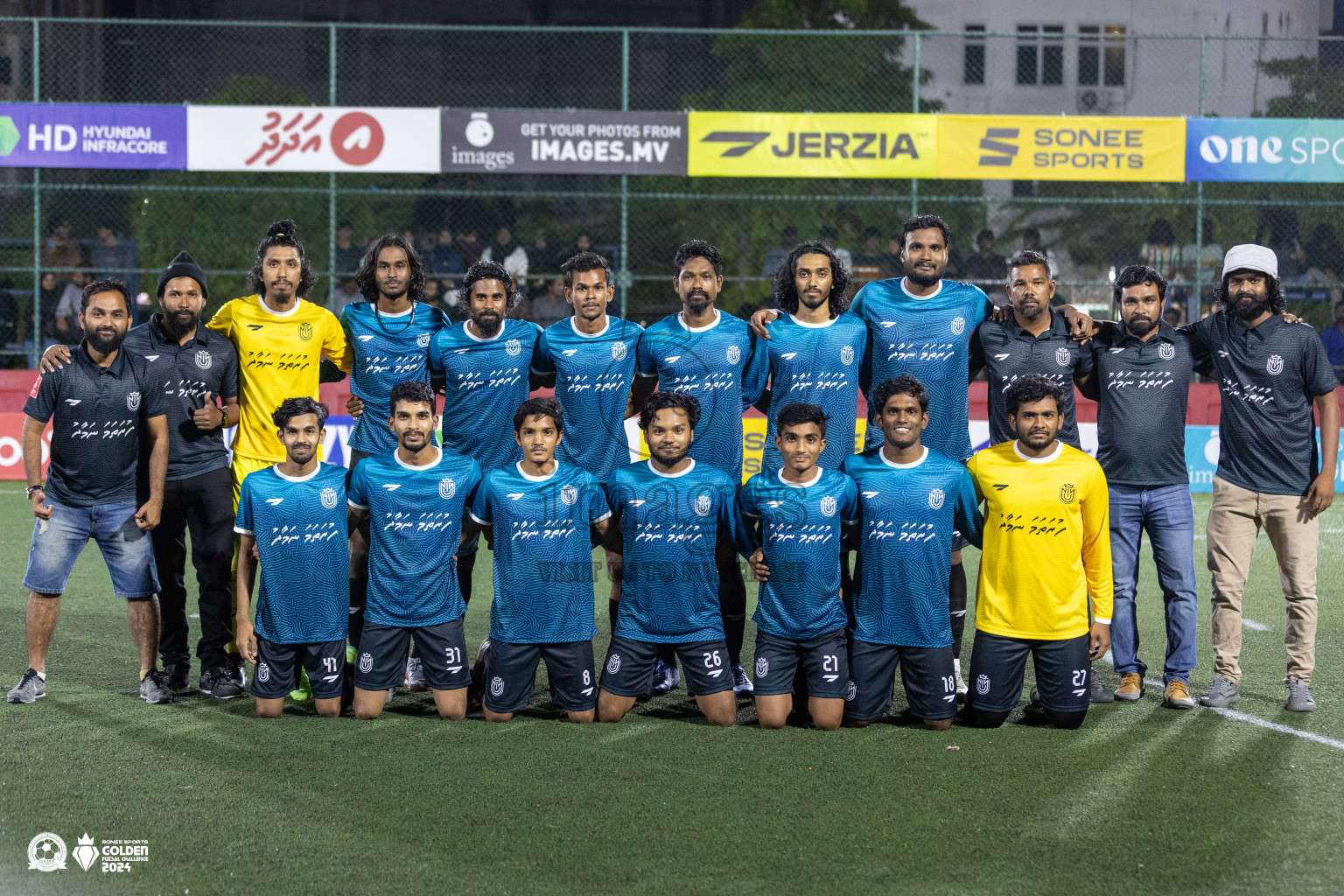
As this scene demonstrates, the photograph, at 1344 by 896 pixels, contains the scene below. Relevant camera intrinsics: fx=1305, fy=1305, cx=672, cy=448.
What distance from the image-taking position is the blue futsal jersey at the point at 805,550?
5719 mm

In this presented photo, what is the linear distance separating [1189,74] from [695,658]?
30808mm

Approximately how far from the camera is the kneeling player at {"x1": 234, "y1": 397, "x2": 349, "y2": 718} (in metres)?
5.84

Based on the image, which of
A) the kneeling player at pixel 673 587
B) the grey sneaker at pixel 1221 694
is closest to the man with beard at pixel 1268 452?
the grey sneaker at pixel 1221 694

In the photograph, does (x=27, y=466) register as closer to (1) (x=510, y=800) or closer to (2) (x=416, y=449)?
(2) (x=416, y=449)

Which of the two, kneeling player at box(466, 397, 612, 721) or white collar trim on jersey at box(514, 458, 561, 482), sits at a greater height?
white collar trim on jersey at box(514, 458, 561, 482)

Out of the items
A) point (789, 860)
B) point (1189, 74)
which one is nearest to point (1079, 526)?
point (789, 860)

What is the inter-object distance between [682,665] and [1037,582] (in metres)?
1.60

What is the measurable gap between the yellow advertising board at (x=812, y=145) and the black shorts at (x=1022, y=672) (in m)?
10.8

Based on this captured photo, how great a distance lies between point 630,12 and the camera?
3045 cm

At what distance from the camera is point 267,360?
6.40 m

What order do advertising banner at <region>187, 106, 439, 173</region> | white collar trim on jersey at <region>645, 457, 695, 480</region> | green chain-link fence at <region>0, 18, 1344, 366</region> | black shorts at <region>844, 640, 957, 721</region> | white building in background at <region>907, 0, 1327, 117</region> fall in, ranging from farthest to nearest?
1. white building in background at <region>907, 0, 1327, 117</region>
2. green chain-link fence at <region>0, 18, 1344, 366</region>
3. advertising banner at <region>187, 106, 439, 173</region>
4. white collar trim on jersey at <region>645, 457, 695, 480</region>
5. black shorts at <region>844, 640, 957, 721</region>

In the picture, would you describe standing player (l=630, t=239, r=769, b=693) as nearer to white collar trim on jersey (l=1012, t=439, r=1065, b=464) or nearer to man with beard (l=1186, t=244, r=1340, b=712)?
white collar trim on jersey (l=1012, t=439, r=1065, b=464)

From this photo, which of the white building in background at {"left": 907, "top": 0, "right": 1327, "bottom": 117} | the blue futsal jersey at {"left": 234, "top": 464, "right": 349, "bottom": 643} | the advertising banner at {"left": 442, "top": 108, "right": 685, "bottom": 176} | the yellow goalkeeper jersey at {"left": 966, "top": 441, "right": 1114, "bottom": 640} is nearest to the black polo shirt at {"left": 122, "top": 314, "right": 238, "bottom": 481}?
the blue futsal jersey at {"left": 234, "top": 464, "right": 349, "bottom": 643}

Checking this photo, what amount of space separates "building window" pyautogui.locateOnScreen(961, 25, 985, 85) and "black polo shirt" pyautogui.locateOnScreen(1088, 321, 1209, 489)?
90.5 feet
